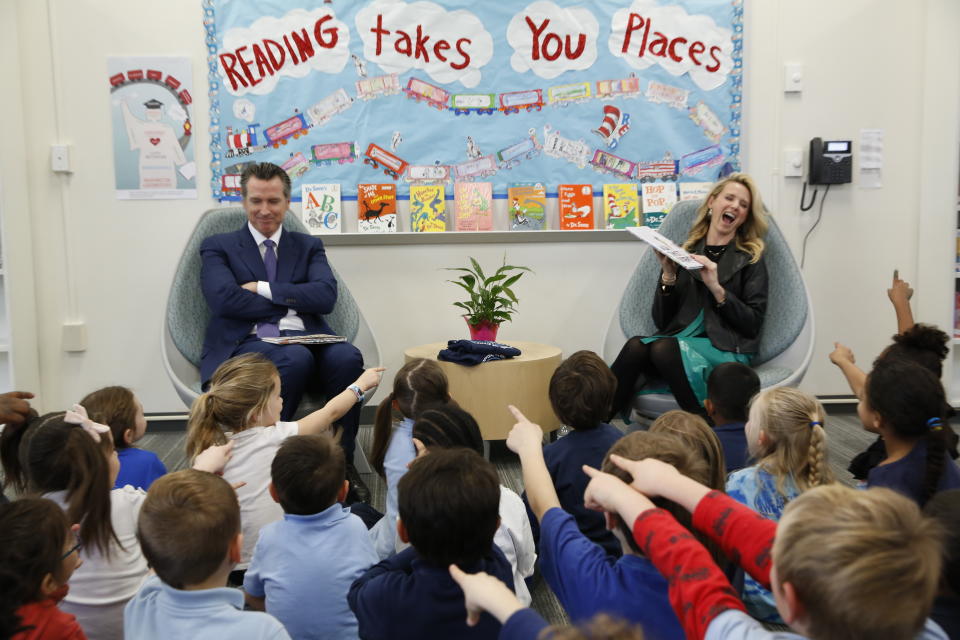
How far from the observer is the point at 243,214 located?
335cm

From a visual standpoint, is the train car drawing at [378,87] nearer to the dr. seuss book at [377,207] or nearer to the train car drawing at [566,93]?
the dr. seuss book at [377,207]

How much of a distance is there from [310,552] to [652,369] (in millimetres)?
1748

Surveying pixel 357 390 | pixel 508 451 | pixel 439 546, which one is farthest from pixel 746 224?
pixel 439 546

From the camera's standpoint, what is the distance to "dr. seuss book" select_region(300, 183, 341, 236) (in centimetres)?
381

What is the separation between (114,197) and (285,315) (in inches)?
54.1

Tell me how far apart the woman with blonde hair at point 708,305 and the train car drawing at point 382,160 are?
1.42 m

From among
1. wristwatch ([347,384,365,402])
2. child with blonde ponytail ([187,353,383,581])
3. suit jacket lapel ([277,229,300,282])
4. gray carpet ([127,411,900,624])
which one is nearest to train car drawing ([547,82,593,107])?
suit jacket lapel ([277,229,300,282])

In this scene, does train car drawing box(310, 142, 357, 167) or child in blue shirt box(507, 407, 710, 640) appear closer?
child in blue shirt box(507, 407, 710, 640)

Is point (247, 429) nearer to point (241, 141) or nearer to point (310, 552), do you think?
point (310, 552)

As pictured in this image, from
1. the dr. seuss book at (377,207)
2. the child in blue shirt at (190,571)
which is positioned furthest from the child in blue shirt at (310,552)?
the dr. seuss book at (377,207)

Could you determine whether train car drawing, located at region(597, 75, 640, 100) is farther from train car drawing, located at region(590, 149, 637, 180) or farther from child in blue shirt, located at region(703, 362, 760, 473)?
child in blue shirt, located at region(703, 362, 760, 473)

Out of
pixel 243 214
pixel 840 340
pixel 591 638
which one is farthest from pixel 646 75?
pixel 591 638

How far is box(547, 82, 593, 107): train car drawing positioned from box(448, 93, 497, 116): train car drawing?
0.29 metres

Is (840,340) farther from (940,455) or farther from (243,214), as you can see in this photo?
(243,214)
